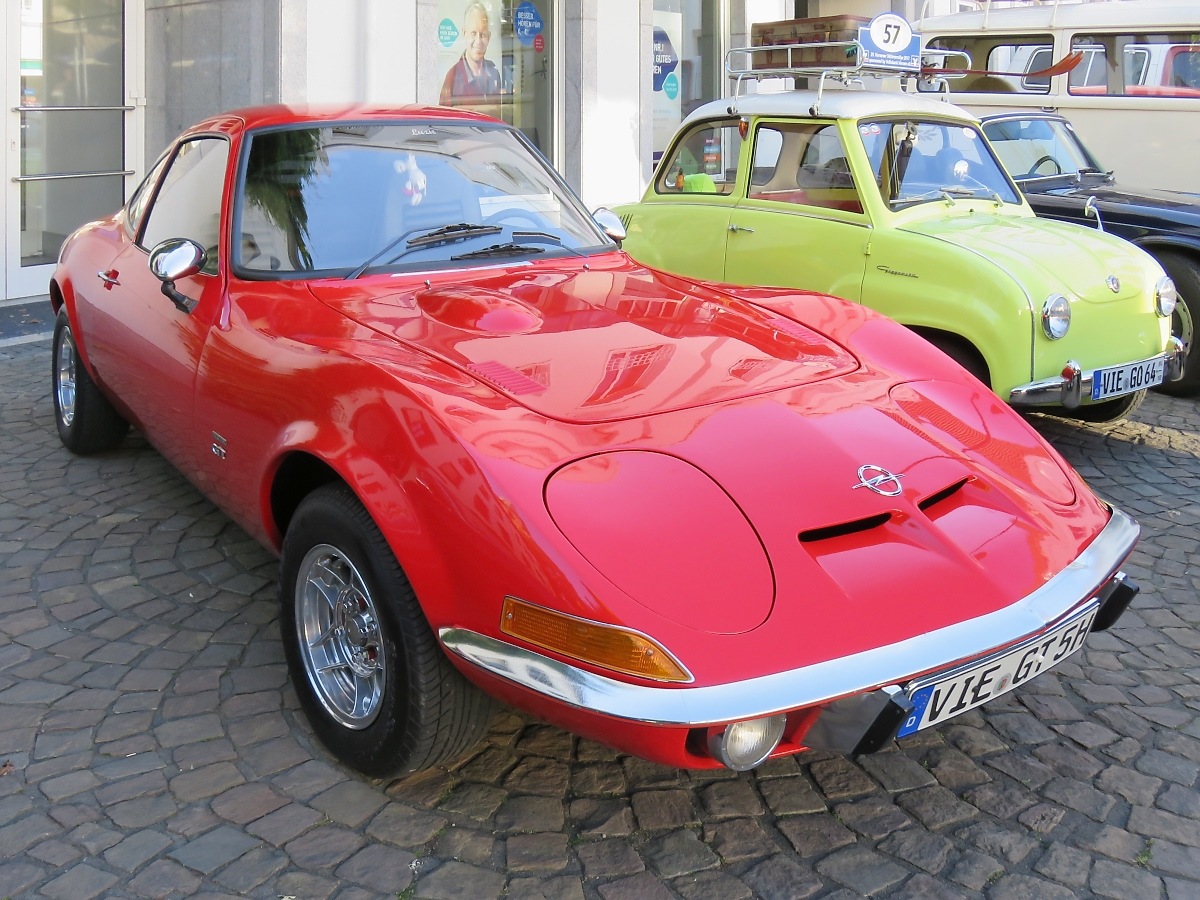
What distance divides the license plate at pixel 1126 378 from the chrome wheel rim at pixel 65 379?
4535 millimetres

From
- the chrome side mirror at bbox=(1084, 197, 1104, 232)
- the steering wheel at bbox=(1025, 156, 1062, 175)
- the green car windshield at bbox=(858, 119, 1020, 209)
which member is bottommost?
the chrome side mirror at bbox=(1084, 197, 1104, 232)

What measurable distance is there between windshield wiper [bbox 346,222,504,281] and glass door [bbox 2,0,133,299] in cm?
588

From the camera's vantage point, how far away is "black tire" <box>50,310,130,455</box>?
528 cm

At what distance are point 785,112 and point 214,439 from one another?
408cm

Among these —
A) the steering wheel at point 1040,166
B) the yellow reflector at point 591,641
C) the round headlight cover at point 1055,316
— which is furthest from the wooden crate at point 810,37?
the yellow reflector at point 591,641

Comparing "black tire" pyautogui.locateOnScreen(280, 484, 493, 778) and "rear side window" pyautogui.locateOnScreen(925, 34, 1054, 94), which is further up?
"rear side window" pyautogui.locateOnScreen(925, 34, 1054, 94)

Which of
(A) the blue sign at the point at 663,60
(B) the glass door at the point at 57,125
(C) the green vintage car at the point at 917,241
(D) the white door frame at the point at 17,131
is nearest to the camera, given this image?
(C) the green vintage car at the point at 917,241

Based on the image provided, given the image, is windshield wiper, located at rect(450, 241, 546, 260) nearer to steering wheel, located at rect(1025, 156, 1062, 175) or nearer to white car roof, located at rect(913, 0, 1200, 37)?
steering wheel, located at rect(1025, 156, 1062, 175)

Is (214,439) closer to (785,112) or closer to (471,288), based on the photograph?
(471,288)

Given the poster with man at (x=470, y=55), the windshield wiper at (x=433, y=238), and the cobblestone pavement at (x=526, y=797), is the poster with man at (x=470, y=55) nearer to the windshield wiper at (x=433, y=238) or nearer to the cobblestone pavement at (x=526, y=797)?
the windshield wiper at (x=433, y=238)

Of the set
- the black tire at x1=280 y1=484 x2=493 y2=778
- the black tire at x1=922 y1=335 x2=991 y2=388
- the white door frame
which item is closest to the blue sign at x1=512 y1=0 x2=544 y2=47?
the white door frame

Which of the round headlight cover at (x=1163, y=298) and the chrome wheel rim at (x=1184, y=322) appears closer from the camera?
the round headlight cover at (x=1163, y=298)

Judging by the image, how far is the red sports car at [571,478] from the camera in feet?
8.06

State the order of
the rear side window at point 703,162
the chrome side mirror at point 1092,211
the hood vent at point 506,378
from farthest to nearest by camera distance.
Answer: the chrome side mirror at point 1092,211 < the rear side window at point 703,162 < the hood vent at point 506,378
